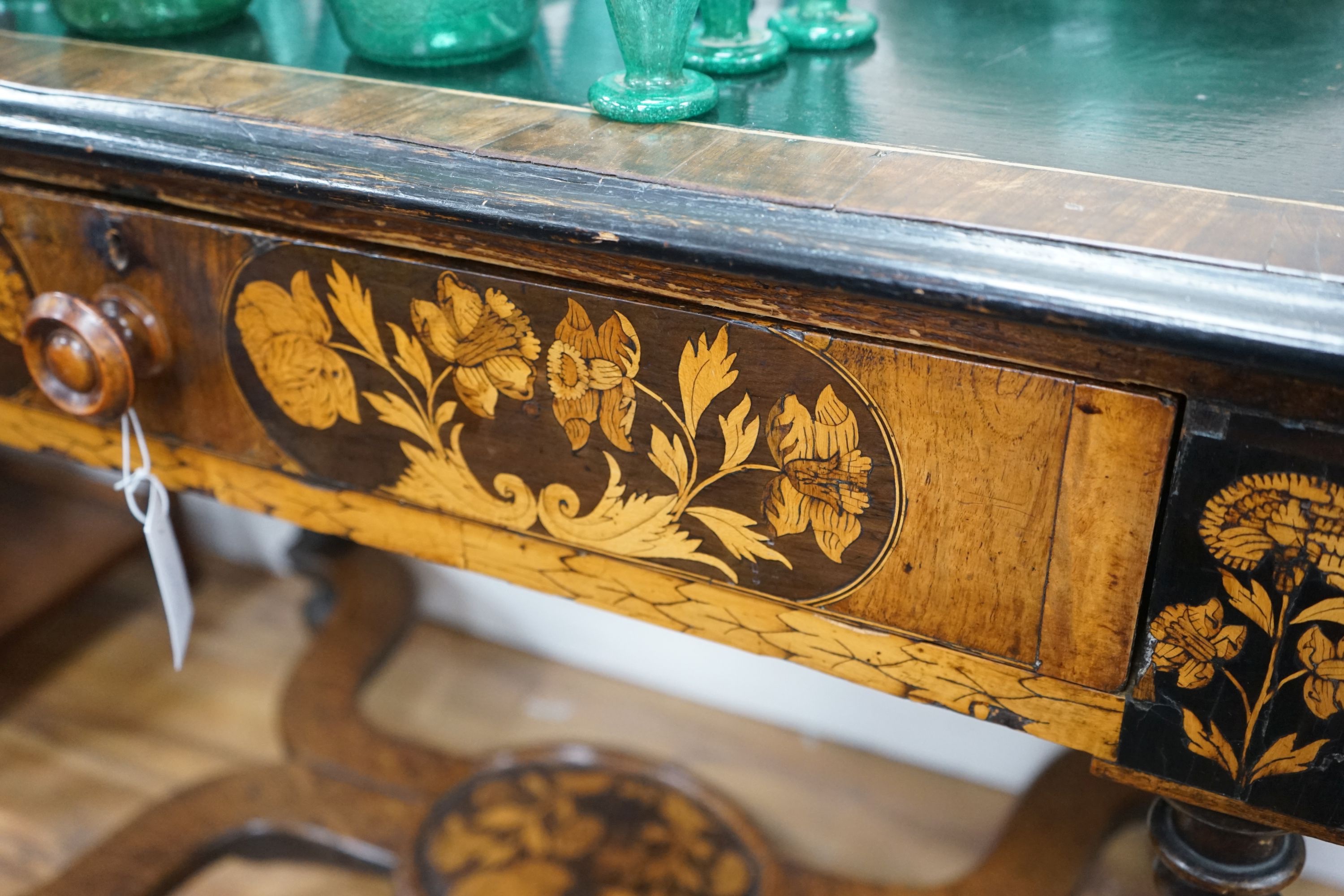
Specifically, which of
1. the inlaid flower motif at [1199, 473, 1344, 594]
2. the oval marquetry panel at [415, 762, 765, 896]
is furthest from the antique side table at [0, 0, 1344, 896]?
the oval marquetry panel at [415, 762, 765, 896]

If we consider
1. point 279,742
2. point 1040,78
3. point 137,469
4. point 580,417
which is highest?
point 1040,78

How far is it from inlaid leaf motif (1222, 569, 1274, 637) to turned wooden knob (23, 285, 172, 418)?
1.70ft

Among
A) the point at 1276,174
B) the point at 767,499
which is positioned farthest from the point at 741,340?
the point at 1276,174

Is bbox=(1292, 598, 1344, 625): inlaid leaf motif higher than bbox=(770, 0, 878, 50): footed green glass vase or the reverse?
the reverse

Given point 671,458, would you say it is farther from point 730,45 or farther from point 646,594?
point 730,45

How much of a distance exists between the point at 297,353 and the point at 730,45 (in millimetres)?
287

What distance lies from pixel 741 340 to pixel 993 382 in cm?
10

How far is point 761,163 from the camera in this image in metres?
0.49

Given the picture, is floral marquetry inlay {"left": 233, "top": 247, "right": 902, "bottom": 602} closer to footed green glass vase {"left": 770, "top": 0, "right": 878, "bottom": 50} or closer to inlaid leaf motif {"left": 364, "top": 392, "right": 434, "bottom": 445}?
inlaid leaf motif {"left": 364, "top": 392, "right": 434, "bottom": 445}

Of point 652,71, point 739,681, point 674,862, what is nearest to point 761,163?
point 652,71

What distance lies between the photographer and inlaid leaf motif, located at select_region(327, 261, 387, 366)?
53 centimetres

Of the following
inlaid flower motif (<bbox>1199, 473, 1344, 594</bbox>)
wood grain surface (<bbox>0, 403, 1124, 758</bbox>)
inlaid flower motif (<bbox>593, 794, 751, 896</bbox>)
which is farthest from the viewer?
inlaid flower motif (<bbox>593, 794, 751, 896</bbox>)

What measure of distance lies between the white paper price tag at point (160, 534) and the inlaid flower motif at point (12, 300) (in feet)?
0.25

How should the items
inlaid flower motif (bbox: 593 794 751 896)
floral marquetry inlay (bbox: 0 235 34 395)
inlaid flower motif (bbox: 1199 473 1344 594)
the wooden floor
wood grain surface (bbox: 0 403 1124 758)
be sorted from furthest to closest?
the wooden floor < inlaid flower motif (bbox: 593 794 751 896) < floral marquetry inlay (bbox: 0 235 34 395) < wood grain surface (bbox: 0 403 1124 758) < inlaid flower motif (bbox: 1199 473 1344 594)
